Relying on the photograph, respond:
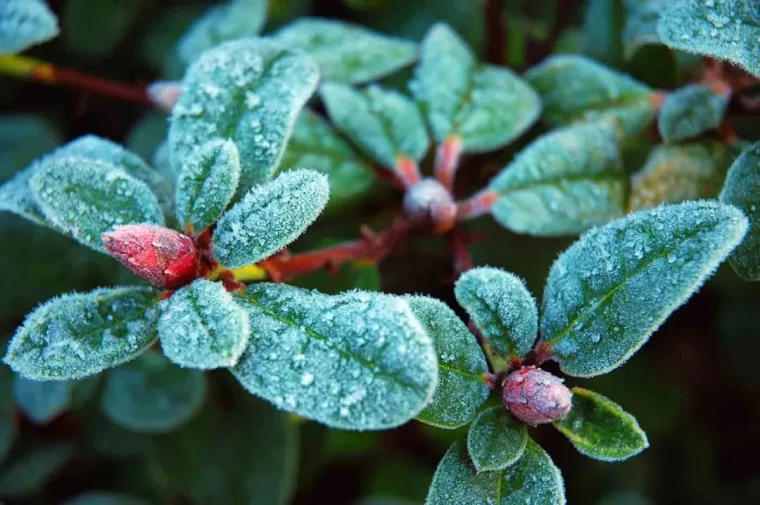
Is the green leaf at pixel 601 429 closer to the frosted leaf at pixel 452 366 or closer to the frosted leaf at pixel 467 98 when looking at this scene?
the frosted leaf at pixel 452 366

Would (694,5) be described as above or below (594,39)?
above

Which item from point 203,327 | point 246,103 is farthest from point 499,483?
point 246,103

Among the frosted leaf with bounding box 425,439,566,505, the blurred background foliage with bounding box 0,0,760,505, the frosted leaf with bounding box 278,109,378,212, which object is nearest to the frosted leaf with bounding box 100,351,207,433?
the blurred background foliage with bounding box 0,0,760,505

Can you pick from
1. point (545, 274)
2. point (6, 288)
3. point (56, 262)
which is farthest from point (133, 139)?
point (545, 274)

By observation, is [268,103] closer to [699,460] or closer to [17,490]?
[17,490]

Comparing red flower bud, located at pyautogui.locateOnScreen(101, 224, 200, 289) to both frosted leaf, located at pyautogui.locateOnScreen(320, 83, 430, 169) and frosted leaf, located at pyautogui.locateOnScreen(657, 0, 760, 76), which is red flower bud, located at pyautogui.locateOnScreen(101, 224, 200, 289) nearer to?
frosted leaf, located at pyautogui.locateOnScreen(320, 83, 430, 169)

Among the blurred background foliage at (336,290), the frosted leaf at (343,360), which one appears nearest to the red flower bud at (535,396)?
the frosted leaf at (343,360)
